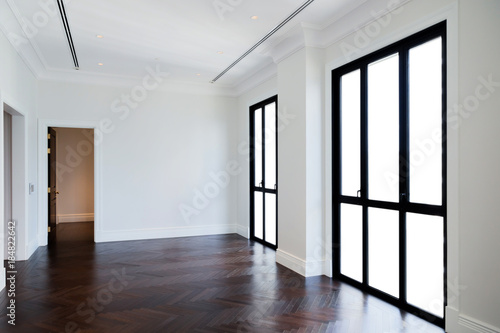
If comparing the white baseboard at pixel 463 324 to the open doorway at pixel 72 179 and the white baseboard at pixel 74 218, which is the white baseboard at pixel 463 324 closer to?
the open doorway at pixel 72 179

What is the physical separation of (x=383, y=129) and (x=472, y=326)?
2.08 metres

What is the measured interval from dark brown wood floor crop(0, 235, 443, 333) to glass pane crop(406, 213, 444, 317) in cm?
21

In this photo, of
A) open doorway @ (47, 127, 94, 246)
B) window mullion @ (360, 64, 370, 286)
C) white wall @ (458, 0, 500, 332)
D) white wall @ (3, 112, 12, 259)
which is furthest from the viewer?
open doorway @ (47, 127, 94, 246)

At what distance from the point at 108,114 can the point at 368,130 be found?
512 centimetres

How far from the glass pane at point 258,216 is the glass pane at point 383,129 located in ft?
10.3

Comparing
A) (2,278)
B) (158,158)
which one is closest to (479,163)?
(2,278)

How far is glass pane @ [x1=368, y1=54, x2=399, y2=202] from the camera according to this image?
376 centimetres

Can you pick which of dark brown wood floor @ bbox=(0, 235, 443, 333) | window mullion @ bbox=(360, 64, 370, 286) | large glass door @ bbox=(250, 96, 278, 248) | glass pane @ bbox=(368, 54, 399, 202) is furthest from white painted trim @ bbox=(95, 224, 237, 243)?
glass pane @ bbox=(368, 54, 399, 202)

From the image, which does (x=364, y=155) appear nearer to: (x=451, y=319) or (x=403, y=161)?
(x=403, y=161)

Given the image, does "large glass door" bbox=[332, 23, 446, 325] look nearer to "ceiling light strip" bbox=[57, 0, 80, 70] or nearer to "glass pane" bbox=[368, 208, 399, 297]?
"glass pane" bbox=[368, 208, 399, 297]

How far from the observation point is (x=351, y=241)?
14.5 feet

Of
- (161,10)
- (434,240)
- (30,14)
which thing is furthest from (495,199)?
(30,14)

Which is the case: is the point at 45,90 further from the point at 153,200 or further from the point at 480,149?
the point at 480,149

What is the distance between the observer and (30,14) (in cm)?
418
